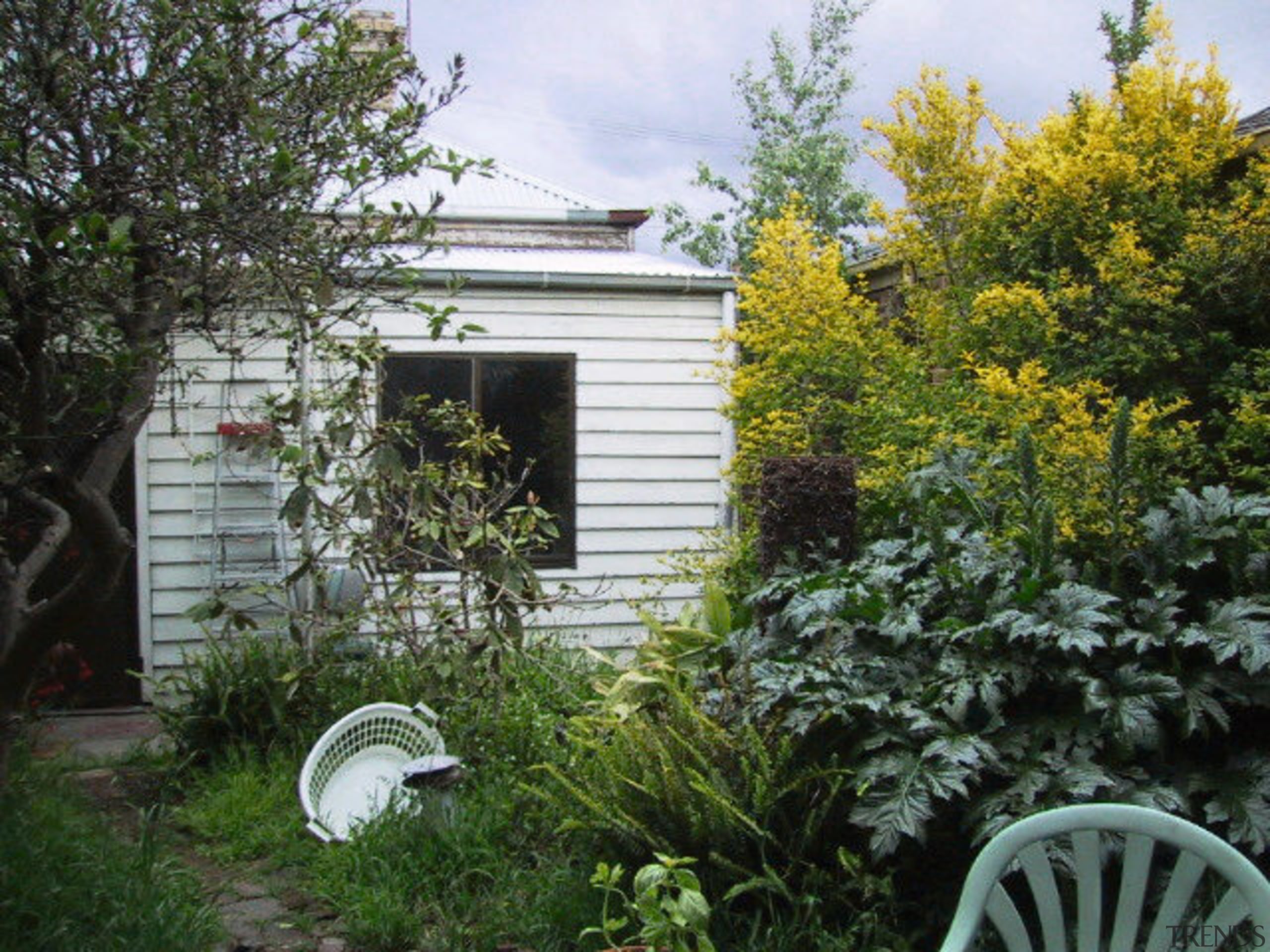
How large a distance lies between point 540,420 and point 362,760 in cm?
312

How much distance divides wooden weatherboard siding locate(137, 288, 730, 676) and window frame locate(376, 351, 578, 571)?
25mm

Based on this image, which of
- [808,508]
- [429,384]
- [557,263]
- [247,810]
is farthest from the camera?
[557,263]

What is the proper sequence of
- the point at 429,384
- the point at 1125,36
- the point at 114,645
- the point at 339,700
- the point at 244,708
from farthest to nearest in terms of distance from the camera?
1. the point at 1125,36
2. the point at 429,384
3. the point at 114,645
4. the point at 339,700
5. the point at 244,708

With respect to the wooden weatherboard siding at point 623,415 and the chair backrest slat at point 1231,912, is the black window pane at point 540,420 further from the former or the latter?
the chair backrest slat at point 1231,912

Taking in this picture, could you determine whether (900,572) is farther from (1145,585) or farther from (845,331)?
(845,331)

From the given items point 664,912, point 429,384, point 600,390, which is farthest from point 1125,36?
point 664,912

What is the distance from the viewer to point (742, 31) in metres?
17.4

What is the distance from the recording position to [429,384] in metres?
7.11

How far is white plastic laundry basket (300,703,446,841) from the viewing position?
172 inches

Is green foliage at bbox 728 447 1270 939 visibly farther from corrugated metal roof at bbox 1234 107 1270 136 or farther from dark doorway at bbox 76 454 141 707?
dark doorway at bbox 76 454 141 707

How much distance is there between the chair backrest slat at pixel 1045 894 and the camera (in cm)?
206

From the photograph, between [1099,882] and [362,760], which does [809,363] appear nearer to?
[362,760]

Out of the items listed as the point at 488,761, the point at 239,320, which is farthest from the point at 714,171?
the point at 488,761

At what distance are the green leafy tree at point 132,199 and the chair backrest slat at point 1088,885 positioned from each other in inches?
92.2
